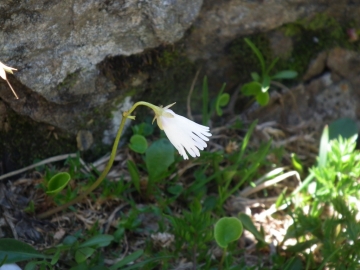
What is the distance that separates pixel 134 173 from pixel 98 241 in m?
0.37

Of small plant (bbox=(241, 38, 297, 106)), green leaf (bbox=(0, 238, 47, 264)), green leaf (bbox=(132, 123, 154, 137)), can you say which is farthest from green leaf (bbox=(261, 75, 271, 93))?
green leaf (bbox=(0, 238, 47, 264))

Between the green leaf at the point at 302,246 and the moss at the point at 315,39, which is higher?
the moss at the point at 315,39

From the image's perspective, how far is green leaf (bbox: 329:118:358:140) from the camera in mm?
2746

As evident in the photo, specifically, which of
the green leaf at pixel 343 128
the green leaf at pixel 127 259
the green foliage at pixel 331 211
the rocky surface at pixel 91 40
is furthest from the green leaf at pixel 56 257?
the green leaf at pixel 343 128

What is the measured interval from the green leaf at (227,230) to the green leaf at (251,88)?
89 centimetres

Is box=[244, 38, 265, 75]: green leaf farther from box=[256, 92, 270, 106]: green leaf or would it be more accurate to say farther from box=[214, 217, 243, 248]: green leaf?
box=[214, 217, 243, 248]: green leaf

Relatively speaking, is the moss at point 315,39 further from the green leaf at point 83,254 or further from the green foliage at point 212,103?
the green leaf at point 83,254

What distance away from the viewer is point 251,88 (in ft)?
8.87

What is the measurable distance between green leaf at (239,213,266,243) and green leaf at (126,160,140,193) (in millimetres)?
434

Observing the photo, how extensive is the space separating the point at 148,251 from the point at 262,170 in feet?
2.55

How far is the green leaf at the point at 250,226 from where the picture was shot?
2232 mm

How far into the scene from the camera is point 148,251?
83.7 inches

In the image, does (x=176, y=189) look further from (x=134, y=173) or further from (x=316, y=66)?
(x=316, y=66)

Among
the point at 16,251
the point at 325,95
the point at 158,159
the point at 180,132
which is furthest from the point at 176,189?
the point at 325,95
